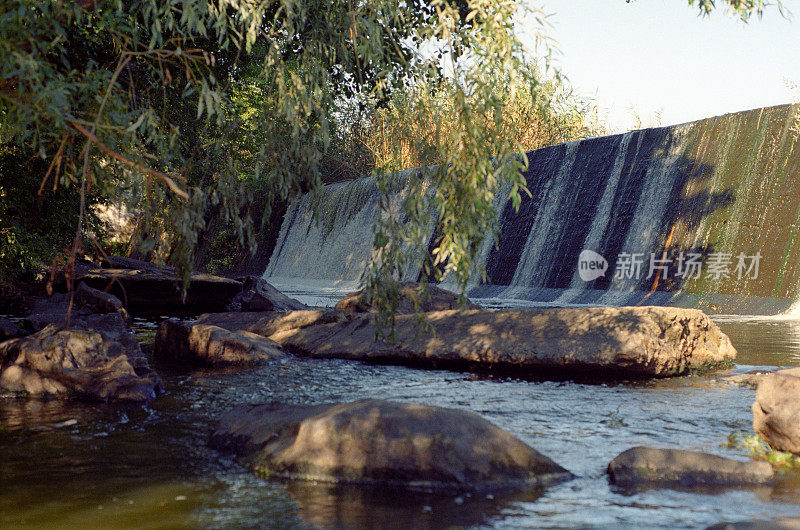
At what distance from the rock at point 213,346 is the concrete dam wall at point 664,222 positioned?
442cm

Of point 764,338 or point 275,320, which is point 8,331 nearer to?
point 275,320

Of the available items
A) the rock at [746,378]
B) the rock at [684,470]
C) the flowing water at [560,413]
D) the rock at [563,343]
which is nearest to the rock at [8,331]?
the flowing water at [560,413]

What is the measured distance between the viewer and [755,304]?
540 inches

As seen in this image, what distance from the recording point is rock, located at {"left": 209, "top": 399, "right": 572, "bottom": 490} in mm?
4098

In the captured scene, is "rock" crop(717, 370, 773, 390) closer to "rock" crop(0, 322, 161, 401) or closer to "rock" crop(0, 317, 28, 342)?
"rock" crop(0, 322, 161, 401)

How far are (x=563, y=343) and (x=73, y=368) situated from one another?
15.1 ft

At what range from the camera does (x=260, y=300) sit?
15.2 metres

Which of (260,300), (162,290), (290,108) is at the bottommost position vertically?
(162,290)

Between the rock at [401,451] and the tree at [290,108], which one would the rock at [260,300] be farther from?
the rock at [401,451]

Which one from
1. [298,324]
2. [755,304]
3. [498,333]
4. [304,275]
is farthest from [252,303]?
[304,275]

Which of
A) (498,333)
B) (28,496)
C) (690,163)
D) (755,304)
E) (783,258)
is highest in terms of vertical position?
(690,163)

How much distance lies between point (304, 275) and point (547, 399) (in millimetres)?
23364

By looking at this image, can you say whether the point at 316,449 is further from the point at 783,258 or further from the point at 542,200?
the point at 542,200

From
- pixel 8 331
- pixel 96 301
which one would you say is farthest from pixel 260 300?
pixel 8 331
